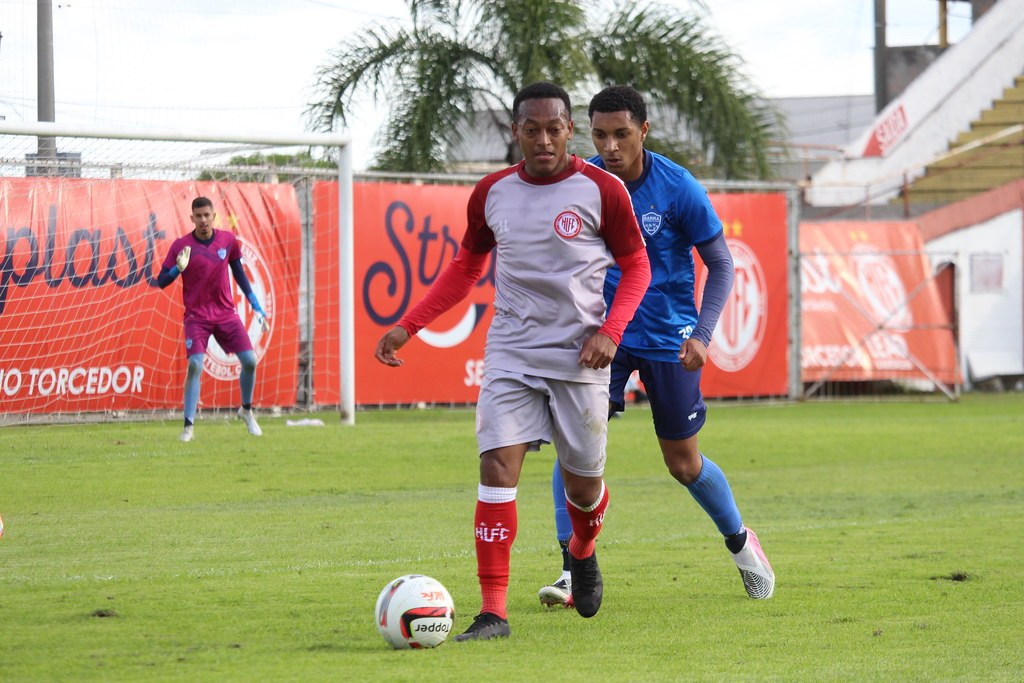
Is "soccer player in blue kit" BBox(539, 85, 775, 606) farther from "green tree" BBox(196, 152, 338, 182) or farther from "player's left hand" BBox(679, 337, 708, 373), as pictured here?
"green tree" BBox(196, 152, 338, 182)

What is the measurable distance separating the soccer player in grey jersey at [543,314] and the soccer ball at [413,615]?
217 millimetres

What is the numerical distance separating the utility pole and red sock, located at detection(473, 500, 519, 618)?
41.1 metres

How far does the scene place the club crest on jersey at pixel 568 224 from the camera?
18.3ft

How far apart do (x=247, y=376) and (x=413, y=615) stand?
31.0ft

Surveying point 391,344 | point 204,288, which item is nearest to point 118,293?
point 204,288

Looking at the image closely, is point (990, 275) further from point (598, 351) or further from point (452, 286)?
point (598, 351)

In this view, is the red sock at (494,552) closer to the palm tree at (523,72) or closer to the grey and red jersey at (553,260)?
the grey and red jersey at (553,260)

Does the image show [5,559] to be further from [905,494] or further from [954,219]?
[954,219]

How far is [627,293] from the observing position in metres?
5.71

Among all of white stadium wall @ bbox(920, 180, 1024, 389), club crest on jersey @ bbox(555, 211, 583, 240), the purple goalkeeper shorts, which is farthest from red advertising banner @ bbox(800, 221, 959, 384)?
club crest on jersey @ bbox(555, 211, 583, 240)

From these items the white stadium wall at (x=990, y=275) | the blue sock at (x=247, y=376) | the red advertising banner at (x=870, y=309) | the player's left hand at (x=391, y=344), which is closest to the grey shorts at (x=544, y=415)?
the player's left hand at (x=391, y=344)

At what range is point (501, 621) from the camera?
5.50 meters

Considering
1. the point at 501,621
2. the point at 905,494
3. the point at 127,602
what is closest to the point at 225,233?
the point at 905,494

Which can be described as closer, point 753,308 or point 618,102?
point 618,102
